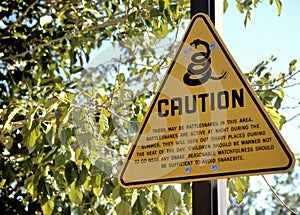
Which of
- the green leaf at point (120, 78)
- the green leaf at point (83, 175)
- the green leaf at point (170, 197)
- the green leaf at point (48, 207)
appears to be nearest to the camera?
the green leaf at point (170, 197)

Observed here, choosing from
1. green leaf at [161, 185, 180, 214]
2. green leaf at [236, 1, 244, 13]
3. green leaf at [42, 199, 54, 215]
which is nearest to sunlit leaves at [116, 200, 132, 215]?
green leaf at [161, 185, 180, 214]

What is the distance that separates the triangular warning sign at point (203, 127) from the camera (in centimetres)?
117

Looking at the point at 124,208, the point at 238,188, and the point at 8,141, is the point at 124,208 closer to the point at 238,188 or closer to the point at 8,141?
the point at 238,188

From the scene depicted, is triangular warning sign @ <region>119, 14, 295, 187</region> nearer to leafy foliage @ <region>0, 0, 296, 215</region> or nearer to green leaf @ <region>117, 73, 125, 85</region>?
leafy foliage @ <region>0, 0, 296, 215</region>

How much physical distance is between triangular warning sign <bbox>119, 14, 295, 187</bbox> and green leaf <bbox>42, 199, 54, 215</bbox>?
1.63 m

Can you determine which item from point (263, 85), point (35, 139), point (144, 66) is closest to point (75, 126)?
point (35, 139)

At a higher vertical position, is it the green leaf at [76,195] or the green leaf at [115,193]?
the green leaf at [76,195]

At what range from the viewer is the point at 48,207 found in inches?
112

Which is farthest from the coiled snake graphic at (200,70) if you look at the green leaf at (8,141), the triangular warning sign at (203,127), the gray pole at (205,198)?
the green leaf at (8,141)

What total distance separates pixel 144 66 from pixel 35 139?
683 millimetres

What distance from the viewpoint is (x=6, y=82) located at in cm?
358

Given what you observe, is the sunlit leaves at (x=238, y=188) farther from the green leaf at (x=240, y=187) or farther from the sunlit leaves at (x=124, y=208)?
the sunlit leaves at (x=124, y=208)

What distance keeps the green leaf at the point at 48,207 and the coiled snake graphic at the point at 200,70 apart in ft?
5.60

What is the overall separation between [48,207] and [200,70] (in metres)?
1.74
